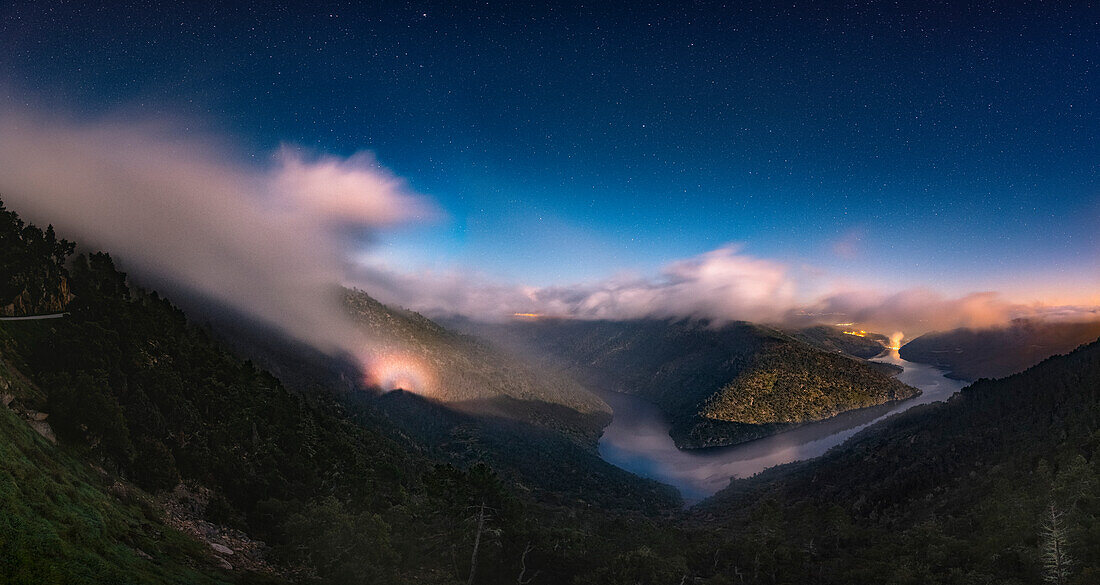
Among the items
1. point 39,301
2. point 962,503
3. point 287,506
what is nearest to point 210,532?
point 287,506

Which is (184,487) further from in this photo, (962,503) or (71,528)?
(962,503)

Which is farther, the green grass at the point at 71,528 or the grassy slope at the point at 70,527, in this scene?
the grassy slope at the point at 70,527

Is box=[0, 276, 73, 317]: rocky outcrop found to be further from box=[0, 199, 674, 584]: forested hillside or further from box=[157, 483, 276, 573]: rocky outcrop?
box=[157, 483, 276, 573]: rocky outcrop

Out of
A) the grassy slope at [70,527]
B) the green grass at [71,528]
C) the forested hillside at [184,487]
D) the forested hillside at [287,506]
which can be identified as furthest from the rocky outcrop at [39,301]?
the green grass at [71,528]

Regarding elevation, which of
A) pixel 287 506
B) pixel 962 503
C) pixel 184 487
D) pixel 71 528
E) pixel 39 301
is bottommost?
pixel 287 506

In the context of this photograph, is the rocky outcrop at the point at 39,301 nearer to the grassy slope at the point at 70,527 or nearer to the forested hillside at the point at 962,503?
the grassy slope at the point at 70,527

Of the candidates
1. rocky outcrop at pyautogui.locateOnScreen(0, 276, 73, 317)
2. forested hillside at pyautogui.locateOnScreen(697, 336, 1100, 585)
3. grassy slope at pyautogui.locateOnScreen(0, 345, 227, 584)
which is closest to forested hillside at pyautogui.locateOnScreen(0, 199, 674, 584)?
grassy slope at pyautogui.locateOnScreen(0, 345, 227, 584)

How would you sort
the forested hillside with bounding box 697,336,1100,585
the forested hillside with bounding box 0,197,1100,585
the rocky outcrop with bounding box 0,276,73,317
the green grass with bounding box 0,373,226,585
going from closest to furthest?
the green grass with bounding box 0,373,226,585 < the forested hillside with bounding box 0,197,1100,585 < the rocky outcrop with bounding box 0,276,73,317 < the forested hillside with bounding box 697,336,1100,585

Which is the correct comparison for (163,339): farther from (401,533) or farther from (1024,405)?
(1024,405)

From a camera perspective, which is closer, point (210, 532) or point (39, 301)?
point (210, 532)

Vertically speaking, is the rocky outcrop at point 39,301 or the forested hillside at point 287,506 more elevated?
the rocky outcrop at point 39,301

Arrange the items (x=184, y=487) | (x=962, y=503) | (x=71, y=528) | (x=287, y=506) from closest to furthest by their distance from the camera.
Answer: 1. (x=71, y=528)
2. (x=184, y=487)
3. (x=287, y=506)
4. (x=962, y=503)
